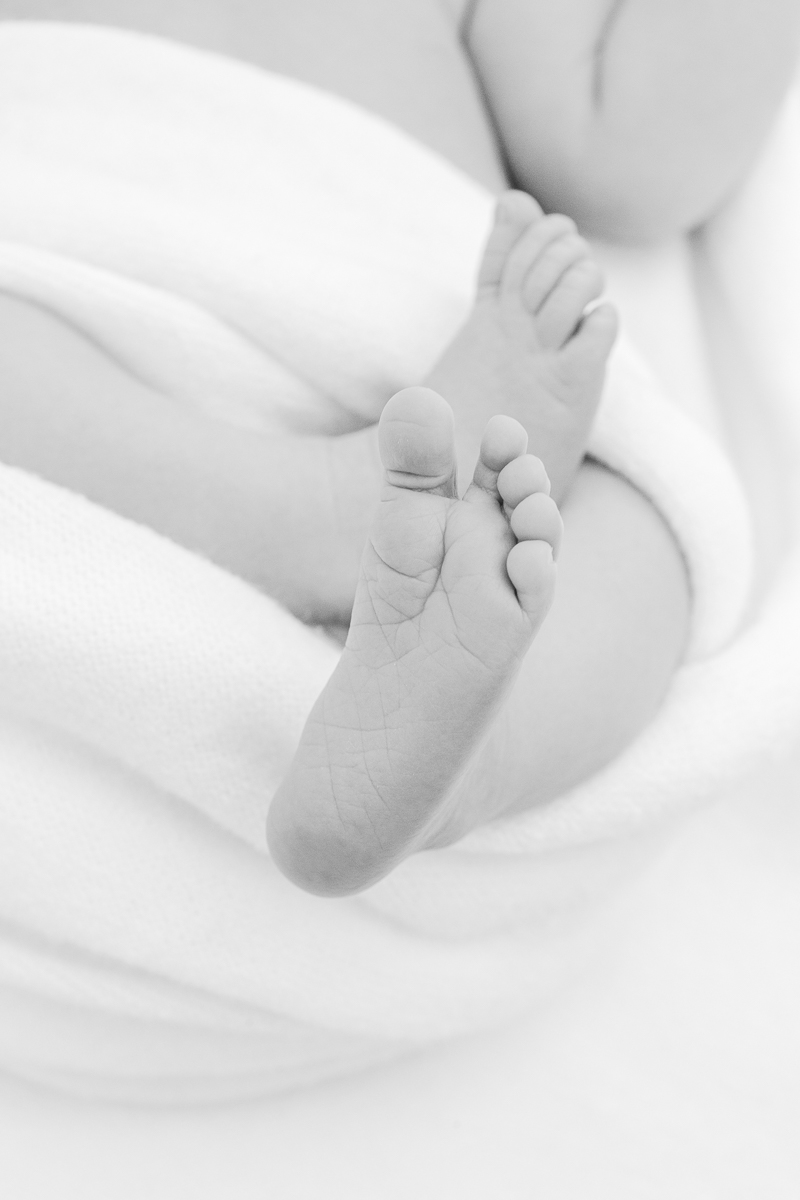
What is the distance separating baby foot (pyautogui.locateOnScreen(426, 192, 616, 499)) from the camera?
762 millimetres

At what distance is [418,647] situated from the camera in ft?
1.84

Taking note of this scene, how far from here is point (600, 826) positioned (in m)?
0.77

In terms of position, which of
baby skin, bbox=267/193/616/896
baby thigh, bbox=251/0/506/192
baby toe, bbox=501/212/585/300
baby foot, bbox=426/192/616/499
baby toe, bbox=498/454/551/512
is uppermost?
baby thigh, bbox=251/0/506/192

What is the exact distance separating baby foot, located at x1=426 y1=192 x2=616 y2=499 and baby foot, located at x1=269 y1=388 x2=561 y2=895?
19cm

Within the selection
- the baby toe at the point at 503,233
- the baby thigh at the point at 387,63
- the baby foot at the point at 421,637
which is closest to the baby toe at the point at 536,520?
the baby foot at the point at 421,637

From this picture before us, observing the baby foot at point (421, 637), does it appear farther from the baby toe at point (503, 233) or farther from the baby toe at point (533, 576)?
the baby toe at point (503, 233)

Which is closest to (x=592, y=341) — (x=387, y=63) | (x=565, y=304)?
(x=565, y=304)

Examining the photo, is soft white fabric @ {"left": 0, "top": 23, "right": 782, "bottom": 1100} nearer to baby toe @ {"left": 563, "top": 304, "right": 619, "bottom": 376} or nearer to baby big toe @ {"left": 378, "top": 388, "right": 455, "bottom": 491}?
baby toe @ {"left": 563, "top": 304, "right": 619, "bottom": 376}

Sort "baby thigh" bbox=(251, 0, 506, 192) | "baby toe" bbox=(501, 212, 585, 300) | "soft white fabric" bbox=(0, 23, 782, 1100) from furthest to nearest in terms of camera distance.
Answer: "baby thigh" bbox=(251, 0, 506, 192) < "baby toe" bbox=(501, 212, 585, 300) < "soft white fabric" bbox=(0, 23, 782, 1100)

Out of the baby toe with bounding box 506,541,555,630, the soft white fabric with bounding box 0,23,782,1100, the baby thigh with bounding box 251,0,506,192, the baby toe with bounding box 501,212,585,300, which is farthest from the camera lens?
the baby thigh with bounding box 251,0,506,192

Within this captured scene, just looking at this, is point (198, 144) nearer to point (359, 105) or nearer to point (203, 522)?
point (359, 105)

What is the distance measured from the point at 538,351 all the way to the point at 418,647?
0.96ft

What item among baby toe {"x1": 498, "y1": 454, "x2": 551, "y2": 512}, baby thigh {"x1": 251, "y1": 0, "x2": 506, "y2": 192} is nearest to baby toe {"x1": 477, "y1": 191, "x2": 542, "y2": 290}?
baby thigh {"x1": 251, "y1": 0, "x2": 506, "y2": 192}

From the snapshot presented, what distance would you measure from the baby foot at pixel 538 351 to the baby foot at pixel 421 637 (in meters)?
0.19
